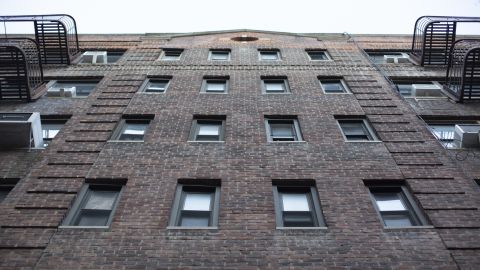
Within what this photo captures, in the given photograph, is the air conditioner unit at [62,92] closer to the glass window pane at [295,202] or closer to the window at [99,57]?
the window at [99,57]

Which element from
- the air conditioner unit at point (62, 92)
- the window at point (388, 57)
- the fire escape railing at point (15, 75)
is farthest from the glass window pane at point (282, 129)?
the fire escape railing at point (15, 75)

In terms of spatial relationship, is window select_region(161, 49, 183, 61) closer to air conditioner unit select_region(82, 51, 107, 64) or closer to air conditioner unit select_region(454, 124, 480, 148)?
air conditioner unit select_region(82, 51, 107, 64)

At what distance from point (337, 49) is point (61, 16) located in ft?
39.8

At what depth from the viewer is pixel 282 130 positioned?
1330 centimetres

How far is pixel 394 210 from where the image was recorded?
995 centimetres

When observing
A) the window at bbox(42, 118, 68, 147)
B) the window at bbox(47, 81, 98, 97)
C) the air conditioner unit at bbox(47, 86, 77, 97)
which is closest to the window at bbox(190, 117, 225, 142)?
the window at bbox(42, 118, 68, 147)

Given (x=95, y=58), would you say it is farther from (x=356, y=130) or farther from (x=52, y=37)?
(x=356, y=130)

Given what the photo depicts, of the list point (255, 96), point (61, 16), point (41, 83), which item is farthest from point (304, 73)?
point (61, 16)

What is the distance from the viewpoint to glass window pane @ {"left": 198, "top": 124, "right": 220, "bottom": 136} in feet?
42.8

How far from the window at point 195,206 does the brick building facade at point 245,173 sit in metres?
0.11

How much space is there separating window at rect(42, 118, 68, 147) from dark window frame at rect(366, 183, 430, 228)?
29.3ft

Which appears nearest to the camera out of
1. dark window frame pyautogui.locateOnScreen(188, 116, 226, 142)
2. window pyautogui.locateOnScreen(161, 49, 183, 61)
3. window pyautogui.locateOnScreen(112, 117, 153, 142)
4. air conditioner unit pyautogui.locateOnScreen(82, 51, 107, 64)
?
dark window frame pyautogui.locateOnScreen(188, 116, 226, 142)

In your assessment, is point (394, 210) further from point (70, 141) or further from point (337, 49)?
point (337, 49)

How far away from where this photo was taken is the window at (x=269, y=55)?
19.7 meters
